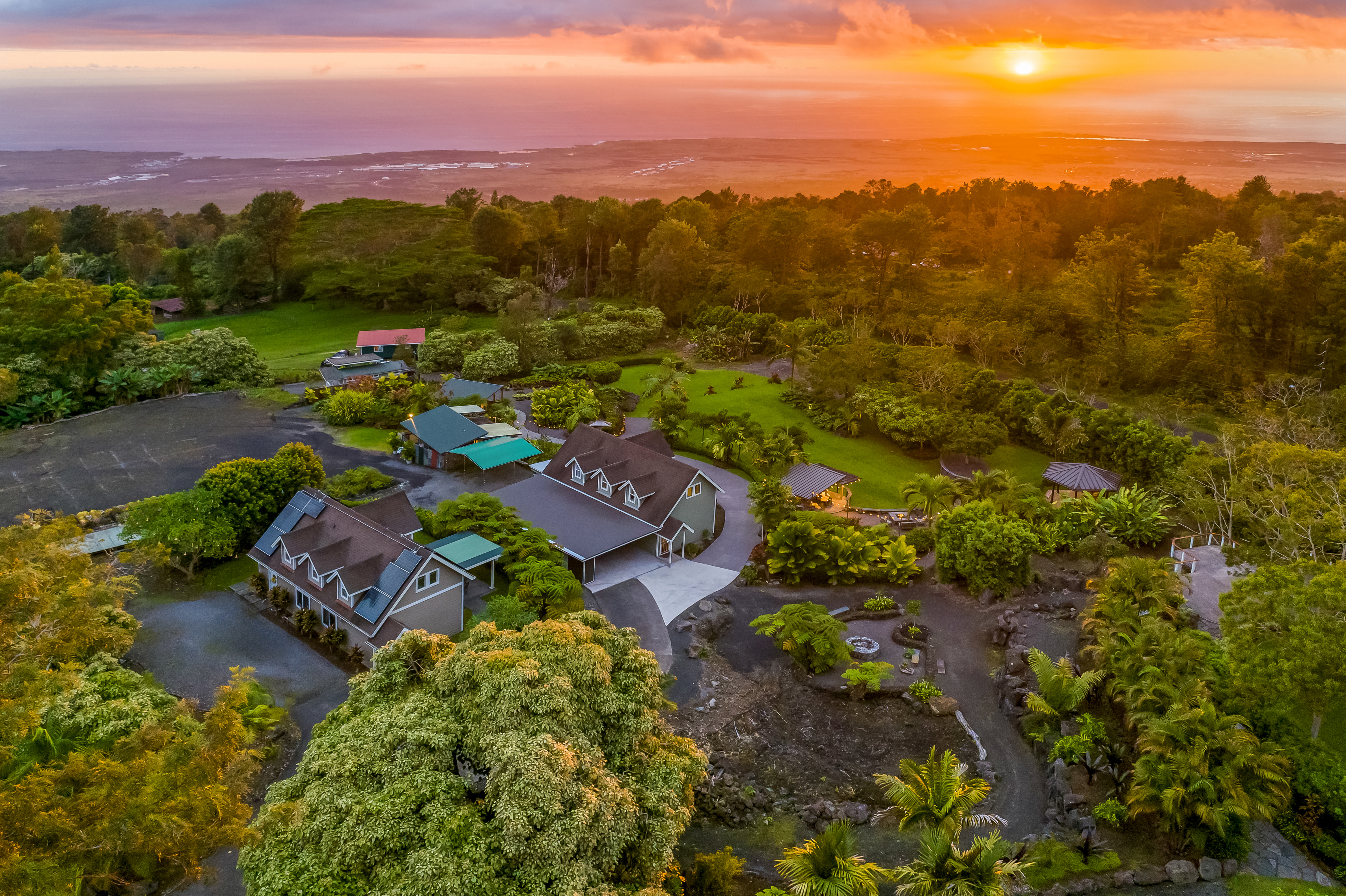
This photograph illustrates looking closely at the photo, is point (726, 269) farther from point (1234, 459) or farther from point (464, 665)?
point (464, 665)

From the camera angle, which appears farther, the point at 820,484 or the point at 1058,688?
the point at 820,484

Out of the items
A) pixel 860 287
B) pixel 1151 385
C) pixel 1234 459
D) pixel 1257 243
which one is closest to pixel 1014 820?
pixel 1234 459

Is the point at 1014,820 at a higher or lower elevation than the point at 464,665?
lower

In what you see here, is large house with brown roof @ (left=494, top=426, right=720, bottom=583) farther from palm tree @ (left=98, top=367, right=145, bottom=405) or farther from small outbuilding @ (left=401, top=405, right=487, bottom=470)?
palm tree @ (left=98, top=367, right=145, bottom=405)

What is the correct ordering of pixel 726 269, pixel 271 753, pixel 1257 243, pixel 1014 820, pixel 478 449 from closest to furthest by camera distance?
pixel 1014 820 < pixel 271 753 < pixel 478 449 < pixel 1257 243 < pixel 726 269

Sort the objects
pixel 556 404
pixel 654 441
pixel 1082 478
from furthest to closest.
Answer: pixel 556 404
pixel 654 441
pixel 1082 478

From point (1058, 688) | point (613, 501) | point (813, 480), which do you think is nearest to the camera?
point (1058, 688)

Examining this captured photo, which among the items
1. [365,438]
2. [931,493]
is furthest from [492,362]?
[931,493]

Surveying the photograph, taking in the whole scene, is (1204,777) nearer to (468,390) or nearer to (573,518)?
(573,518)
